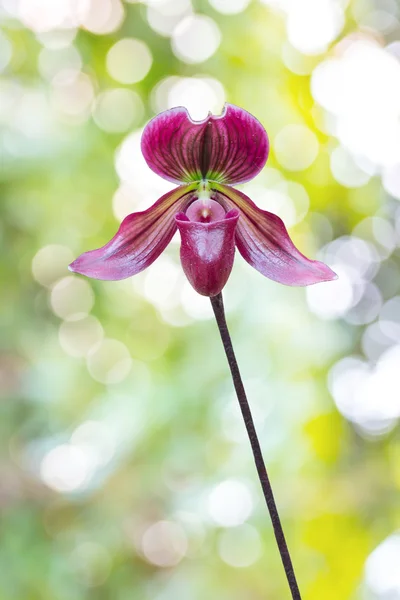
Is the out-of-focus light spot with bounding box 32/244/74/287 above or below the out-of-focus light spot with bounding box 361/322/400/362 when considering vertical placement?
above

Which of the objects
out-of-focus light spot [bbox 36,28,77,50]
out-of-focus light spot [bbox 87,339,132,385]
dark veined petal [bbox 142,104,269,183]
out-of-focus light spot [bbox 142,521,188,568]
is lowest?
dark veined petal [bbox 142,104,269,183]

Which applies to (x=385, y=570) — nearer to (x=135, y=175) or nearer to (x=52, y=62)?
(x=135, y=175)

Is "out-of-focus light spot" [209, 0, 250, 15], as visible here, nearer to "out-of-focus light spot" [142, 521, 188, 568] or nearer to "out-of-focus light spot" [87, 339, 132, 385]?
"out-of-focus light spot" [87, 339, 132, 385]

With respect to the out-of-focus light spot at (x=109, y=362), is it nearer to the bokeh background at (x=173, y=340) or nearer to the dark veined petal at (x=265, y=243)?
the bokeh background at (x=173, y=340)

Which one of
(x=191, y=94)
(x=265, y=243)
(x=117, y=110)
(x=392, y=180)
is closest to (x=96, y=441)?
(x=117, y=110)

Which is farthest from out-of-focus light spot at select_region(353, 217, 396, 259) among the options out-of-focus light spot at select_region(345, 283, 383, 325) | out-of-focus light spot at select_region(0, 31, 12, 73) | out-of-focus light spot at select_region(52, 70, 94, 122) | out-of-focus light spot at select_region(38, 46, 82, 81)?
out-of-focus light spot at select_region(0, 31, 12, 73)

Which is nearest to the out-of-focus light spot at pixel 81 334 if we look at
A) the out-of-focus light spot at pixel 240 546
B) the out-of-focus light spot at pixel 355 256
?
the out-of-focus light spot at pixel 240 546
